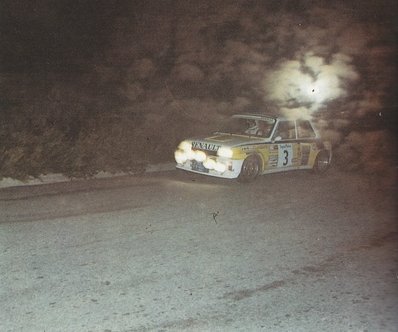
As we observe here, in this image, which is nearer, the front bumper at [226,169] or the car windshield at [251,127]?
the front bumper at [226,169]

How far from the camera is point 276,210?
7949 millimetres

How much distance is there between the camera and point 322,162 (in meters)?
12.3

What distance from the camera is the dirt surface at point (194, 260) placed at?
13.7ft

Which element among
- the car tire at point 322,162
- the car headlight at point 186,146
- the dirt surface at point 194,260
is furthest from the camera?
the car tire at point 322,162

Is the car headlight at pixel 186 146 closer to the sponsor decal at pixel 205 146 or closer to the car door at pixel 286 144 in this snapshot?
the sponsor decal at pixel 205 146

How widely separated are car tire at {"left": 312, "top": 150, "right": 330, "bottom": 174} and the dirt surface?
2894 millimetres

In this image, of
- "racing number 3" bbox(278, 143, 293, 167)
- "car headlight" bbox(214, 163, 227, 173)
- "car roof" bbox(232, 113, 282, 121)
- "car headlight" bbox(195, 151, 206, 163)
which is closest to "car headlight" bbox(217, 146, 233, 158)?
"car headlight" bbox(214, 163, 227, 173)

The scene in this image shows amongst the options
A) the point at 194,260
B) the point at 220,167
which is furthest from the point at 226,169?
the point at 194,260

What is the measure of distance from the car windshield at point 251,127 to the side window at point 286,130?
7.7 inches

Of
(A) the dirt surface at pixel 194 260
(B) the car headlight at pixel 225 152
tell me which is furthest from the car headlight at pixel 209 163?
(A) the dirt surface at pixel 194 260

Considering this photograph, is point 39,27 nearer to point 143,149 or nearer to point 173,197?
point 143,149

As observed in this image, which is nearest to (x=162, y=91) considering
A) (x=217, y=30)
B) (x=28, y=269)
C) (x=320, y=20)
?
(x=217, y=30)

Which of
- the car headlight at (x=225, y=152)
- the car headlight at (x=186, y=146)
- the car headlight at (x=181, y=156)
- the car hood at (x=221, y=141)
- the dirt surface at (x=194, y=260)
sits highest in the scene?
the car hood at (x=221, y=141)

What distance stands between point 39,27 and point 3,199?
41.8 feet
